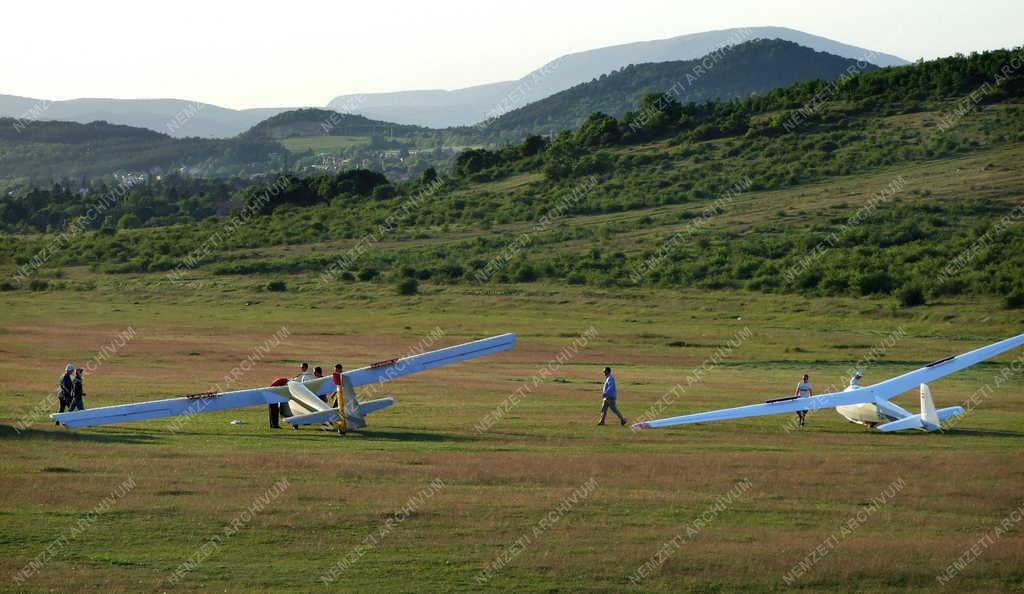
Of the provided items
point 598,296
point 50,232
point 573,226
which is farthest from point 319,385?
point 50,232

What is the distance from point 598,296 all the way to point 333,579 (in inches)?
2087

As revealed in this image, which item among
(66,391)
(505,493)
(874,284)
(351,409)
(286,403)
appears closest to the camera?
(505,493)

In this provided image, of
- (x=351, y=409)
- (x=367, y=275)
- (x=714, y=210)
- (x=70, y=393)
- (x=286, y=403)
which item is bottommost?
(x=367, y=275)

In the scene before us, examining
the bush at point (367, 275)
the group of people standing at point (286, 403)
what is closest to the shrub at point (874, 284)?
the bush at point (367, 275)

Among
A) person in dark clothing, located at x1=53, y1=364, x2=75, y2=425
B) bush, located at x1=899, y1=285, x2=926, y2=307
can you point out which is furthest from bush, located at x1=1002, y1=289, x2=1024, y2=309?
person in dark clothing, located at x1=53, y1=364, x2=75, y2=425

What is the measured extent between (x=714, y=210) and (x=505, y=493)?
75.0m

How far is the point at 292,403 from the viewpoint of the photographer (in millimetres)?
26266

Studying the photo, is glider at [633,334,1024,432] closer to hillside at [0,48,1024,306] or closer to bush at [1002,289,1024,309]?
bush at [1002,289,1024,309]

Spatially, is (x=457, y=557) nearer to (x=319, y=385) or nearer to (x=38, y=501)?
(x=38, y=501)

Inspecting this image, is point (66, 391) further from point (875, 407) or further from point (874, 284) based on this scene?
point (874, 284)

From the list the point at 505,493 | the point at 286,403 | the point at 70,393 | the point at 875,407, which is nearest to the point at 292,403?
the point at 286,403

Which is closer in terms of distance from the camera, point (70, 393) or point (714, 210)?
point (70, 393)

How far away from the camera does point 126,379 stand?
34.7m

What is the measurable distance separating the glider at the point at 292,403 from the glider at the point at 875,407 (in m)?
6.04
